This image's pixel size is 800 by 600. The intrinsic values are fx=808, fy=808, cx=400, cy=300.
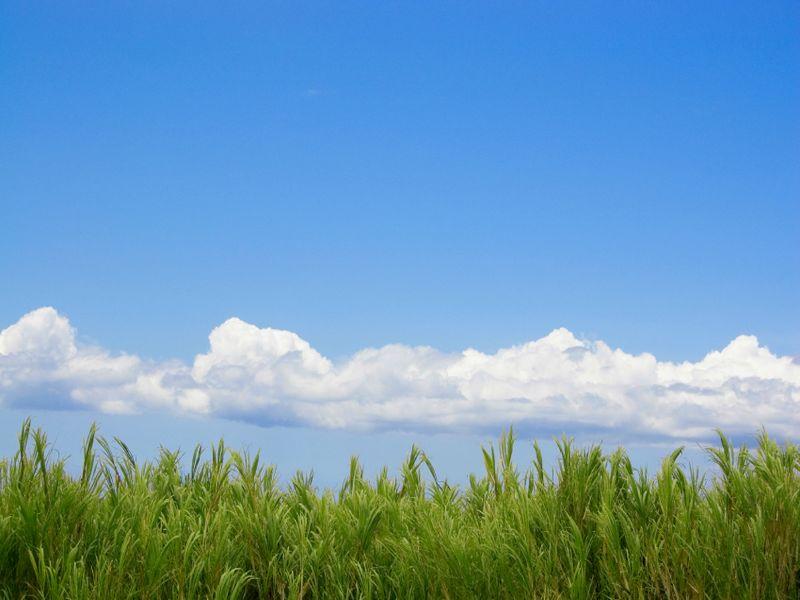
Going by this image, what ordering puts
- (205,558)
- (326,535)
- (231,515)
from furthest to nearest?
(231,515)
(326,535)
(205,558)

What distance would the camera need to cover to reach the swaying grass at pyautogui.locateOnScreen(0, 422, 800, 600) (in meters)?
4.83

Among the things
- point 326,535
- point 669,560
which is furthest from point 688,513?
point 326,535

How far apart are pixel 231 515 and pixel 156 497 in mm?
688

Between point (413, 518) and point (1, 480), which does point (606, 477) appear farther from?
point (1, 480)

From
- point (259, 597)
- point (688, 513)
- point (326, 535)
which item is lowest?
point (259, 597)

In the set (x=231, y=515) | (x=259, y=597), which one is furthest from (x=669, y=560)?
(x=231, y=515)

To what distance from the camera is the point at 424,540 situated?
5.10 m

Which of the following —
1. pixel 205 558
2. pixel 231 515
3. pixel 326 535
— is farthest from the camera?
pixel 231 515

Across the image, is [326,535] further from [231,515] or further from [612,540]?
[612,540]

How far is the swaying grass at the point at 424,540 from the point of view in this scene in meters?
4.83

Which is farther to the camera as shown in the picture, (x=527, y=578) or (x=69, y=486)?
(x=69, y=486)

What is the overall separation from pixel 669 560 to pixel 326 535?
220 cm

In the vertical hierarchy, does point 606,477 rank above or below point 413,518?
above

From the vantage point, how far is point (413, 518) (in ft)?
19.0
